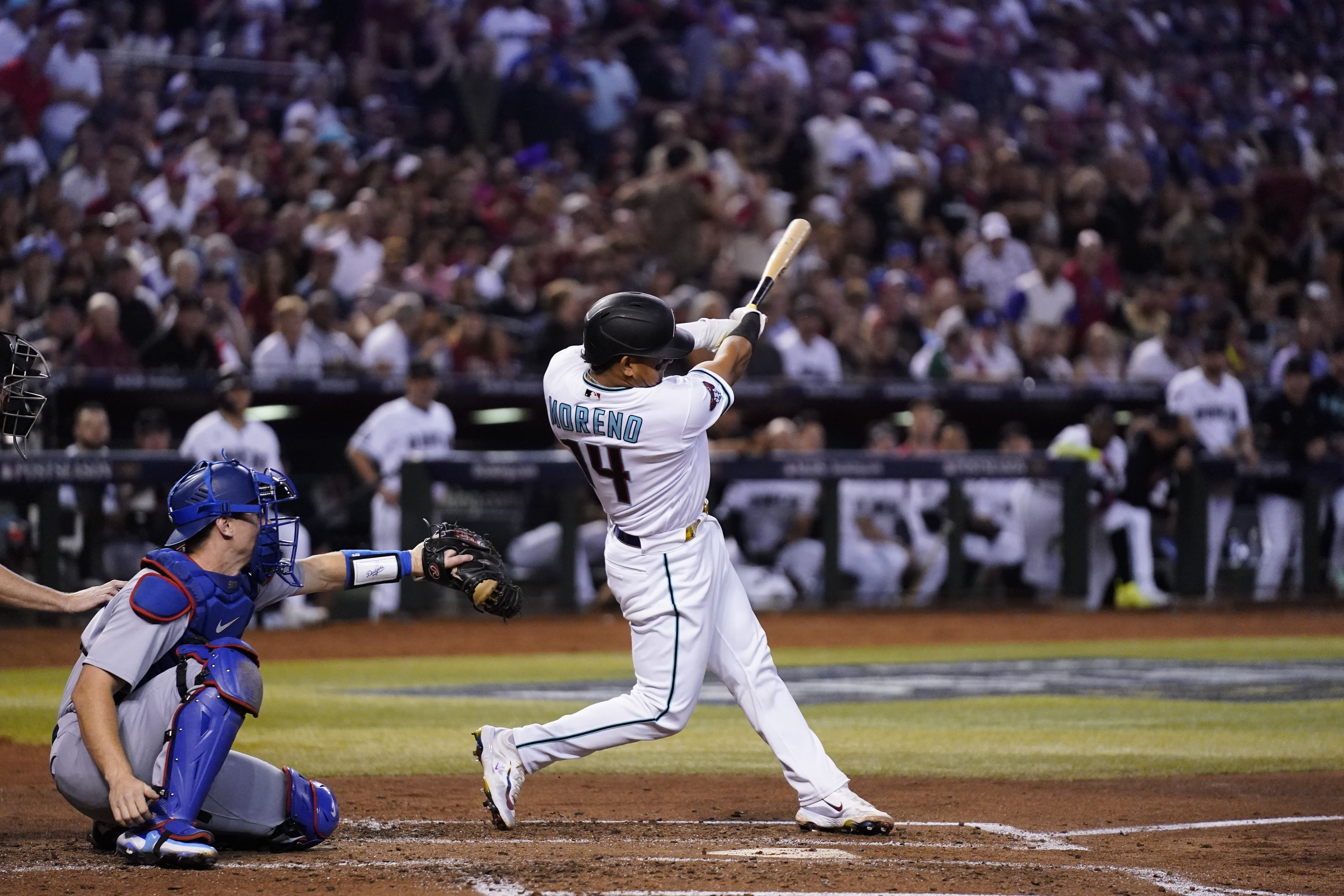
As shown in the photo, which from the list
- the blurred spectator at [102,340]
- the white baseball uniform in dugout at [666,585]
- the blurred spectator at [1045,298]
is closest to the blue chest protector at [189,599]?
the white baseball uniform in dugout at [666,585]

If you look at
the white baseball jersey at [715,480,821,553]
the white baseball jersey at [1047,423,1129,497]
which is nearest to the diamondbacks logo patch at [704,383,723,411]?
the white baseball jersey at [715,480,821,553]

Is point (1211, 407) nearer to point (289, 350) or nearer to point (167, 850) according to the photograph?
point (289, 350)

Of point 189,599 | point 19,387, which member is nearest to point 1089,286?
point 19,387

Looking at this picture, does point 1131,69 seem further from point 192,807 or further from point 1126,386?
point 192,807

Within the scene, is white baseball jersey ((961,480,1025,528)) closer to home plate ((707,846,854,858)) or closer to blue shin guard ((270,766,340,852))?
home plate ((707,846,854,858))

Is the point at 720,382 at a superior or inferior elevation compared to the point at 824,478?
superior

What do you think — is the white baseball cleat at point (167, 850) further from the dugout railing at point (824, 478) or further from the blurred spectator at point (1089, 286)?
the blurred spectator at point (1089, 286)
